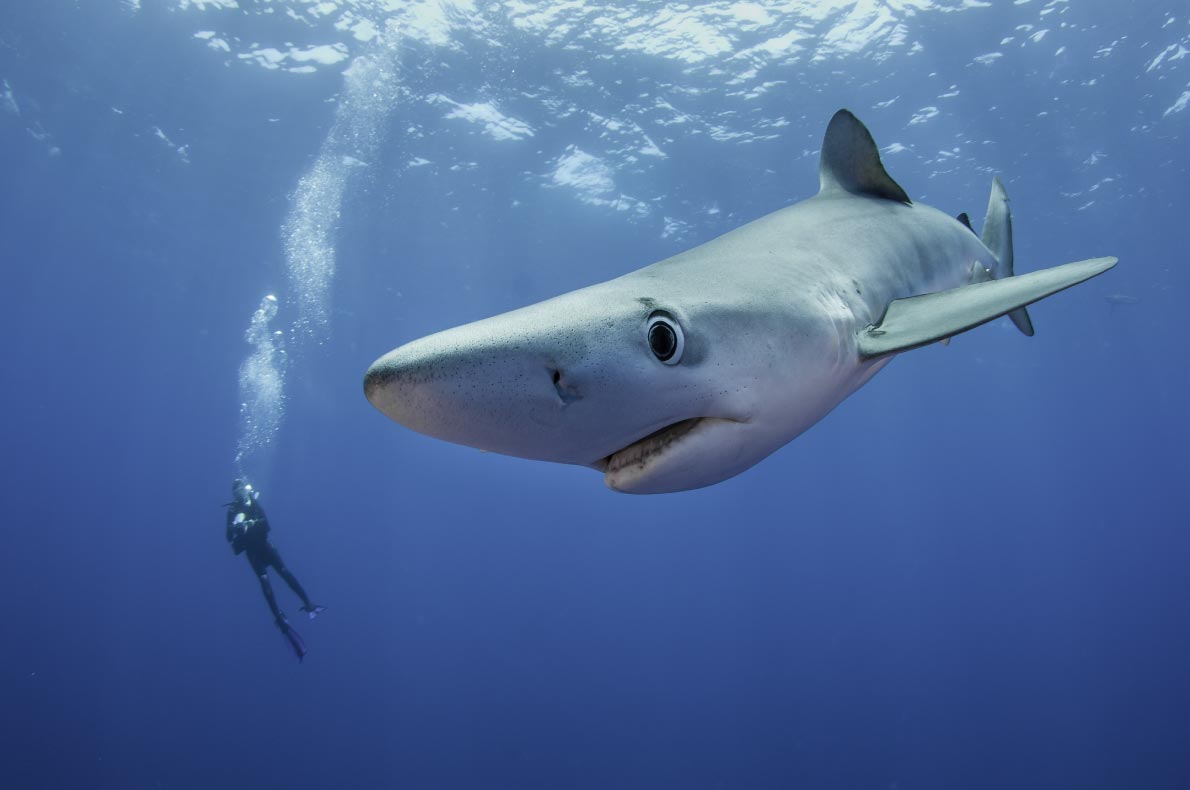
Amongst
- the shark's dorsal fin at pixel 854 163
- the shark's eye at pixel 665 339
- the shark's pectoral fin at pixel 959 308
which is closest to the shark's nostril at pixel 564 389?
the shark's eye at pixel 665 339

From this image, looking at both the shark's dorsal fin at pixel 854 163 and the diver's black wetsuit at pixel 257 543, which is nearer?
the shark's dorsal fin at pixel 854 163

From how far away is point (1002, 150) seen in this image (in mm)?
19703

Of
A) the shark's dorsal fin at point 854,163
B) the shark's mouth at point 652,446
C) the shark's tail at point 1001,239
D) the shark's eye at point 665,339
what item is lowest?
the shark's mouth at point 652,446

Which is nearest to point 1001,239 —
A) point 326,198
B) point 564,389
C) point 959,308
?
point 959,308

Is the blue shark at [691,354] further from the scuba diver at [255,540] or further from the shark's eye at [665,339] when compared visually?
the scuba diver at [255,540]

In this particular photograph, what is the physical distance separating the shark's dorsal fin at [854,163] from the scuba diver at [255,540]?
13791mm

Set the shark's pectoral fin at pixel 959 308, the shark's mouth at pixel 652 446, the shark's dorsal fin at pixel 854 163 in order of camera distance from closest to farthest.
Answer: the shark's mouth at pixel 652 446
the shark's pectoral fin at pixel 959 308
the shark's dorsal fin at pixel 854 163

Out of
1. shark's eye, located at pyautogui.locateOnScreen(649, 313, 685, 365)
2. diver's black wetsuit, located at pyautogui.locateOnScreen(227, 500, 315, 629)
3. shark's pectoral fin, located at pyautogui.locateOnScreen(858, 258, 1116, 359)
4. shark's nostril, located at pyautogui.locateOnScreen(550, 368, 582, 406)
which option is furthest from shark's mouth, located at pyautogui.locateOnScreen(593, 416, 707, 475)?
diver's black wetsuit, located at pyautogui.locateOnScreen(227, 500, 315, 629)

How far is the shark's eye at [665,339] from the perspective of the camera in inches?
58.7

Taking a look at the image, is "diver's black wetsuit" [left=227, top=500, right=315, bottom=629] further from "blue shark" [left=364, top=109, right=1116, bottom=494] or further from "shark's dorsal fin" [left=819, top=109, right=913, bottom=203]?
"blue shark" [left=364, top=109, right=1116, bottom=494]

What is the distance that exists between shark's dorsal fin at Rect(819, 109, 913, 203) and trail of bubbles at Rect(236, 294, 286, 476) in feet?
114

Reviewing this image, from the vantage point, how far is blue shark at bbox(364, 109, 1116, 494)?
133 cm

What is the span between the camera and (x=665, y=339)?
1501 millimetres

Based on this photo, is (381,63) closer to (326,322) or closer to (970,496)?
(326,322)
